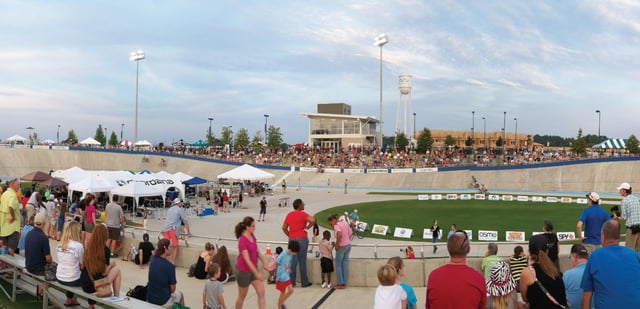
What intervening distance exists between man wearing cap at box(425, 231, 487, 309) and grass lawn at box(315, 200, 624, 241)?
15.1 meters

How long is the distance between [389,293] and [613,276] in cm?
221

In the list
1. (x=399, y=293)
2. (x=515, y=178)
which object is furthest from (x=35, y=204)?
(x=515, y=178)

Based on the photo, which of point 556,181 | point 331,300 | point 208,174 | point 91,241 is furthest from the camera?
point 208,174

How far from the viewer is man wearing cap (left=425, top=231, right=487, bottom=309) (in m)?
4.06

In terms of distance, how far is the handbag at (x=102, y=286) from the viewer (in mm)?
6367

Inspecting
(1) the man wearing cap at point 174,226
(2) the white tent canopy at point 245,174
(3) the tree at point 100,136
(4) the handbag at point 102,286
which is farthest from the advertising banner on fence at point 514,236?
(3) the tree at point 100,136

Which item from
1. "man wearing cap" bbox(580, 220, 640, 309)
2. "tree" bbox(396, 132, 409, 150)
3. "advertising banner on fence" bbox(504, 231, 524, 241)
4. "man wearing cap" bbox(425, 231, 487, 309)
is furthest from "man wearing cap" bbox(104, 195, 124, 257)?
"tree" bbox(396, 132, 409, 150)

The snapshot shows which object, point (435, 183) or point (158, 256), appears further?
point (435, 183)

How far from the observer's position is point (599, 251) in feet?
15.0

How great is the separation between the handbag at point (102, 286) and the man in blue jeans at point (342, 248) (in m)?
4.53

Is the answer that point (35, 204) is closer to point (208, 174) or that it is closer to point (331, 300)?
point (331, 300)

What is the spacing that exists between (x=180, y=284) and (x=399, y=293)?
710cm

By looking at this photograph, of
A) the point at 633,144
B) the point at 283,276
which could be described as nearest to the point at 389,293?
the point at 283,276

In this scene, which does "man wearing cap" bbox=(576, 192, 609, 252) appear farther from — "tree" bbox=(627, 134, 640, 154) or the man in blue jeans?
"tree" bbox=(627, 134, 640, 154)
